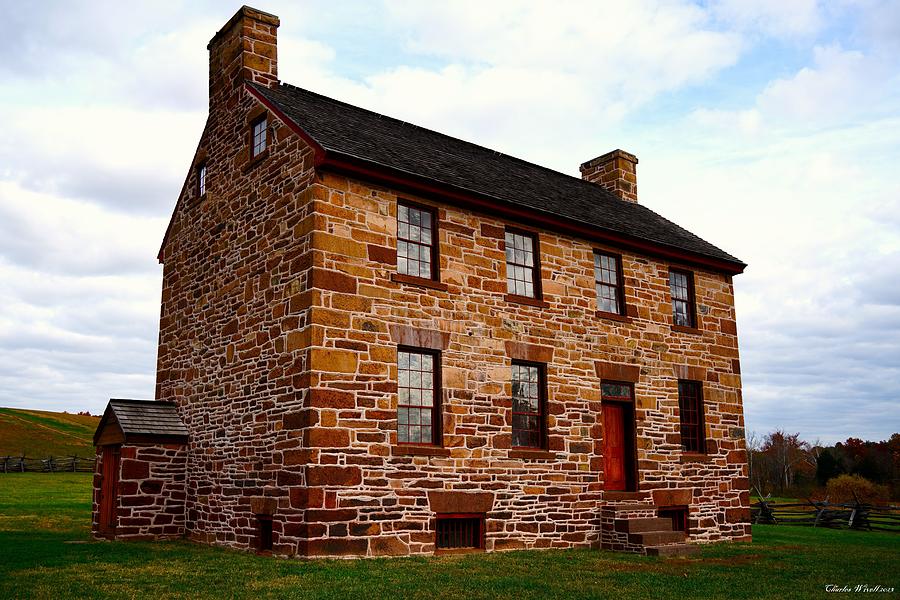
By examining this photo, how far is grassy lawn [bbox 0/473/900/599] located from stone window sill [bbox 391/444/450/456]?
5.76ft

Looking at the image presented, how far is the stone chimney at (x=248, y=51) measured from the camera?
55.0ft

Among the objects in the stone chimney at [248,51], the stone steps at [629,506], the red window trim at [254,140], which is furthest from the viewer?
the stone chimney at [248,51]

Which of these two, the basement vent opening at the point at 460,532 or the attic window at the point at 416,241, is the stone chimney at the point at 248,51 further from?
the basement vent opening at the point at 460,532

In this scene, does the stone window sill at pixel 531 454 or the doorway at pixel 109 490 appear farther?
the doorway at pixel 109 490

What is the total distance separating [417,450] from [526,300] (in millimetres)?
4129

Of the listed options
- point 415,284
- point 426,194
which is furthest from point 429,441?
point 426,194

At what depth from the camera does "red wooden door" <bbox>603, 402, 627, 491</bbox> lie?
17.0 metres

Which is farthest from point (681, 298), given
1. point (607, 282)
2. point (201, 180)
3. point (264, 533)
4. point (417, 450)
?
point (201, 180)

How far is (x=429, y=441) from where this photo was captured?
14.0 metres

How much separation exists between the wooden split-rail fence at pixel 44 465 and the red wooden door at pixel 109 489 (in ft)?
91.7

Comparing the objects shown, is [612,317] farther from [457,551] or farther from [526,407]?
[457,551]

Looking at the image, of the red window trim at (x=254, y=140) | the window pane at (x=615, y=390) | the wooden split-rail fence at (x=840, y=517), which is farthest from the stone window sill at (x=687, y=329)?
the red window trim at (x=254, y=140)

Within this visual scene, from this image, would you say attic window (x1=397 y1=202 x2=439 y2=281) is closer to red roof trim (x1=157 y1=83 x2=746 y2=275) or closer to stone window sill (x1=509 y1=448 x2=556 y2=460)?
red roof trim (x1=157 y1=83 x2=746 y2=275)

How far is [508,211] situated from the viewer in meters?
15.8
